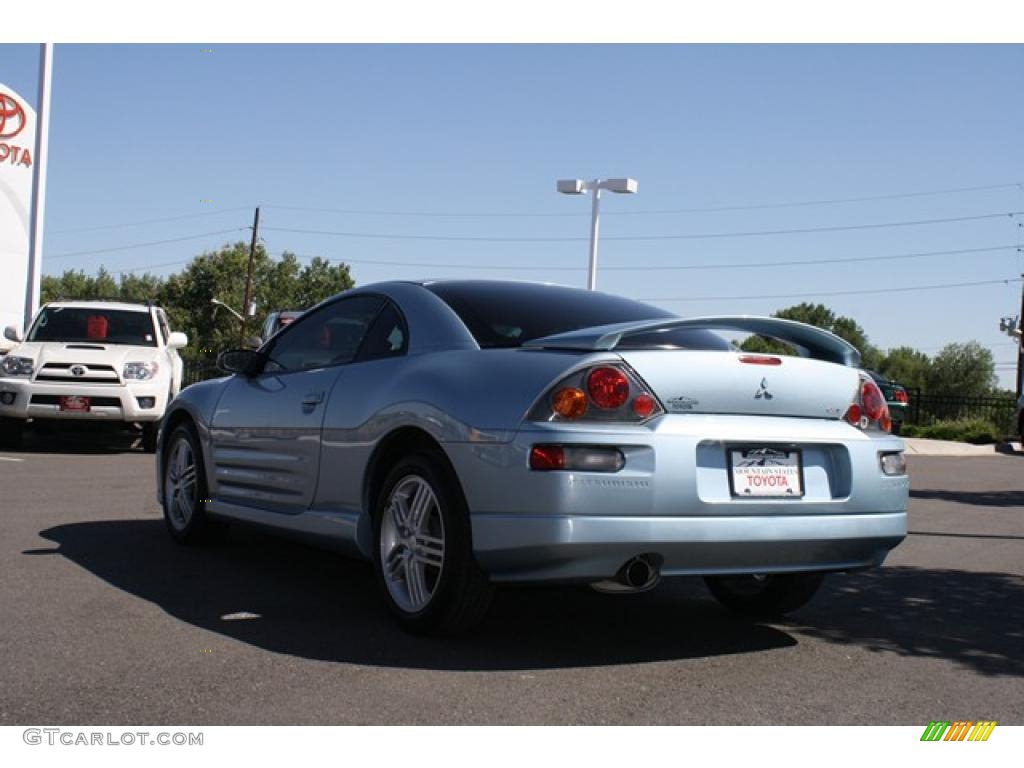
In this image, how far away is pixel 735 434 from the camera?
472cm

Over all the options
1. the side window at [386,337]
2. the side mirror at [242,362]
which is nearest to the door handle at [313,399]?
the side window at [386,337]

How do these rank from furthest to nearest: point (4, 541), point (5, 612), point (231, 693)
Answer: point (4, 541) < point (5, 612) < point (231, 693)

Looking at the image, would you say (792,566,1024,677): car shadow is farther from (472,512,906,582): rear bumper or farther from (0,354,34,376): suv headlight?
(0,354,34,376): suv headlight

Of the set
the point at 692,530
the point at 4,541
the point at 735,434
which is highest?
the point at 735,434

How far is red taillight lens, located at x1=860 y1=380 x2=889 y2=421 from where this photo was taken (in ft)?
17.2

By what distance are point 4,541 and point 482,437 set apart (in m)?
3.94

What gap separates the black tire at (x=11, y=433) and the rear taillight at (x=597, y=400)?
11066 millimetres

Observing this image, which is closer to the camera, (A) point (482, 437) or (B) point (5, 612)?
(A) point (482, 437)

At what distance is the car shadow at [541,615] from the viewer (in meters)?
4.94

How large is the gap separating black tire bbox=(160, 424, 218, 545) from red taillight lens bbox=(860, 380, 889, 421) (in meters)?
3.82

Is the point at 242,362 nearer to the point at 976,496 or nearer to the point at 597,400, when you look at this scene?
the point at 597,400

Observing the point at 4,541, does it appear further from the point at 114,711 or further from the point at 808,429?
the point at 808,429

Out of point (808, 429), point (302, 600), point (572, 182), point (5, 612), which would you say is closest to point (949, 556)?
point (808, 429)

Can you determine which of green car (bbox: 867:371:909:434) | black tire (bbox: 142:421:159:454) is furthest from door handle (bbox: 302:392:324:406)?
green car (bbox: 867:371:909:434)
